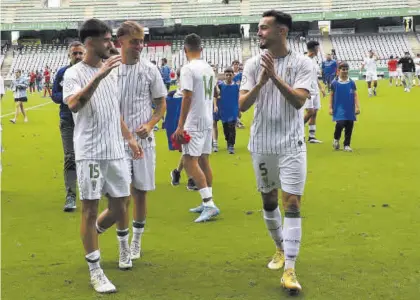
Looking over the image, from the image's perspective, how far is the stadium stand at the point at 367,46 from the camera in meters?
65.3

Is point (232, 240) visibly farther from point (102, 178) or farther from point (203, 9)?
point (203, 9)

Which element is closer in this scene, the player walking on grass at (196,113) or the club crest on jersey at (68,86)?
the club crest on jersey at (68,86)

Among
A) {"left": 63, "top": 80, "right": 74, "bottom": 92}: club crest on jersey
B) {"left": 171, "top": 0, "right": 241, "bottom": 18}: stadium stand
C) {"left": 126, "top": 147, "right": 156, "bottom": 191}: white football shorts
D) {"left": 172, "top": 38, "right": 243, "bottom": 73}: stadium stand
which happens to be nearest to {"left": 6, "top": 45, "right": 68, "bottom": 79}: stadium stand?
{"left": 172, "top": 38, "right": 243, "bottom": 73}: stadium stand

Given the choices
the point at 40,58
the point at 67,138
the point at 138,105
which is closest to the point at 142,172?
the point at 138,105

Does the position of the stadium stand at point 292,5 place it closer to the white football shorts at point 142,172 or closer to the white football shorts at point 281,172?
the white football shorts at point 142,172

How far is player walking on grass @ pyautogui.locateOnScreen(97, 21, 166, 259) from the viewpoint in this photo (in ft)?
20.9

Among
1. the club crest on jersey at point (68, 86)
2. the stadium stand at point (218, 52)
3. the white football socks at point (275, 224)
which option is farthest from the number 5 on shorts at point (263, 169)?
the stadium stand at point (218, 52)

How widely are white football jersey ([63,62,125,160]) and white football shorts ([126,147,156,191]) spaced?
2.32ft

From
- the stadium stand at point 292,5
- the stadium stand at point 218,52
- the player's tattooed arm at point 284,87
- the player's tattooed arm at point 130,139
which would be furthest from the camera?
the stadium stand at point 292,5

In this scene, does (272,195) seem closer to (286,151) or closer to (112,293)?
(286,151)

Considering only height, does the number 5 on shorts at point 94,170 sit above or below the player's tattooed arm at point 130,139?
below

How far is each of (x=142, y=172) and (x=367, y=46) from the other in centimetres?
6375

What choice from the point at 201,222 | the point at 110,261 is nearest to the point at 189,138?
the point at 201,222

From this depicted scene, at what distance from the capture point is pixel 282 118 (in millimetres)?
5789
